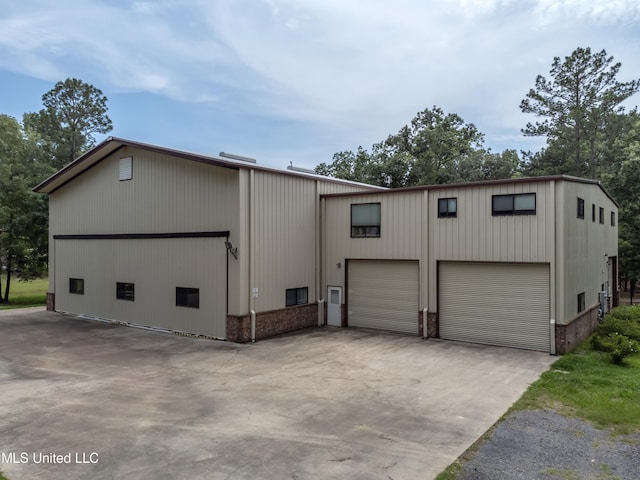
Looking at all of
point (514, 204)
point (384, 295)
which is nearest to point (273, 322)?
point (384, 295)

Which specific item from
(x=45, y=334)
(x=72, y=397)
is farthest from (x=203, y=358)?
(x=45, y=334)

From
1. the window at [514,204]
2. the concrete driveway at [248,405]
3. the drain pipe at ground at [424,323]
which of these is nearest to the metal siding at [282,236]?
the concrete driveway at [248,405]

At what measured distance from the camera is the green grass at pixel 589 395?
7824 millimetres

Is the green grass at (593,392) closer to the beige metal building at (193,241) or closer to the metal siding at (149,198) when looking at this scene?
the beige metal building at (193,241)

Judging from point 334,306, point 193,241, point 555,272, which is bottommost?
point 334,306

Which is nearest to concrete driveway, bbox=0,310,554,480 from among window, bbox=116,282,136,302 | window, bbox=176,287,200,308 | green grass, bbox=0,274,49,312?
window, bbox=176,287,200,308

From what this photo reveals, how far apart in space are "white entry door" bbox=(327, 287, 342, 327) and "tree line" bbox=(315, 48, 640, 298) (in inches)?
780

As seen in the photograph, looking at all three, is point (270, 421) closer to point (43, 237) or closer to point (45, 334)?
point (45, 334)

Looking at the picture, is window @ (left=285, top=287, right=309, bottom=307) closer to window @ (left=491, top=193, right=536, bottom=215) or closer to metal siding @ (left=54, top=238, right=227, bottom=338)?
metal siding @ (left=54, top=238, right=227, bottom=338)

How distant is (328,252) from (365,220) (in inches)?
83.4

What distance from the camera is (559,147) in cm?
3734

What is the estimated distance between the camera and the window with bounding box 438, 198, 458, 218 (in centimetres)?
1534

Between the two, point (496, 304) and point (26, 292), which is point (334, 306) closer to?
point (496, 304)

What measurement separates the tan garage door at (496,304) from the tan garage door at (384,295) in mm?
1125
